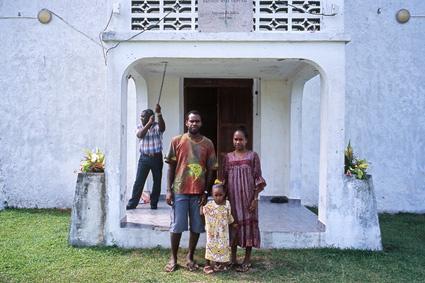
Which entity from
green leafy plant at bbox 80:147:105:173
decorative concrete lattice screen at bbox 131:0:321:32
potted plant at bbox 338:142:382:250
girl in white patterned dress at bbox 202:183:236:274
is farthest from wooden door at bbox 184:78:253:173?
girl in white patterned dress at bbox 202:183:236:274

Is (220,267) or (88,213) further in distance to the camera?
(88,213)

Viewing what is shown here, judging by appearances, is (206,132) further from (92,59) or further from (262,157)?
(92,59)

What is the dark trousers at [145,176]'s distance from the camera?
7.78 meters

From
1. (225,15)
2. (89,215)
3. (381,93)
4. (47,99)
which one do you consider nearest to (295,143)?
(381,93)

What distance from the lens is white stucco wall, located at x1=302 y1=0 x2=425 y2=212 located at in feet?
31.9

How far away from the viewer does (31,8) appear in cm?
962

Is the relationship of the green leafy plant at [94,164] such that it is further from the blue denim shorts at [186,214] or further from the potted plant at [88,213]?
the blue denim shorts at [186,214]

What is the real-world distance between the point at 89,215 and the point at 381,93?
647cm

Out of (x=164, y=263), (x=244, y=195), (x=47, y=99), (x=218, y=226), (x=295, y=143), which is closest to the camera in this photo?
(x=218, y=226)

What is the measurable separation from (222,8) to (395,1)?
16.8ft

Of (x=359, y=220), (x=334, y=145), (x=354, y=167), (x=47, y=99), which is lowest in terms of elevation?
(x=359, y=220)

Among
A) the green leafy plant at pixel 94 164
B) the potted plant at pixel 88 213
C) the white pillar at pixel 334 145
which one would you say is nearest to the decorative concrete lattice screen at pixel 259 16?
the white pillar at pixel 334 145

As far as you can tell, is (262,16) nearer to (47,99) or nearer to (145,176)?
(145,176)

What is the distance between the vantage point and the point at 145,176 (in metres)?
7.84
